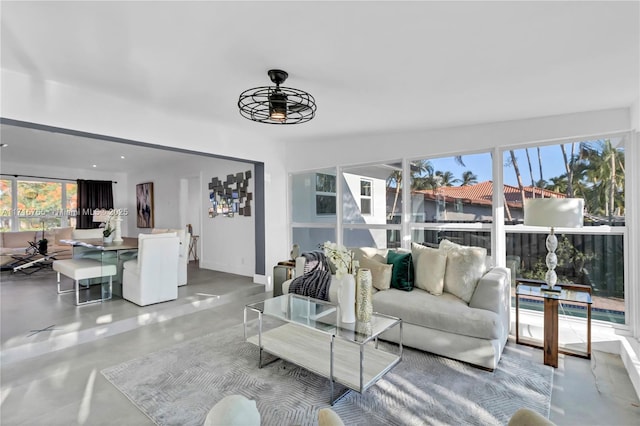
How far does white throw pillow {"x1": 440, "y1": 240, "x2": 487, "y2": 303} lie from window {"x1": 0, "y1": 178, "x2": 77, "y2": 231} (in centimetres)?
947

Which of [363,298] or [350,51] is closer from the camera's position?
[350,51]

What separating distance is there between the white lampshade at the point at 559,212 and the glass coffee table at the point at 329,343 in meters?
1.62

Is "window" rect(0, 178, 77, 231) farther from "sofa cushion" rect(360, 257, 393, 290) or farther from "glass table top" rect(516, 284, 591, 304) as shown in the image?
"glass table top" rect(516, 284, 591, 304)

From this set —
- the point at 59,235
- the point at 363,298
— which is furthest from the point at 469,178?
the point at 59,235

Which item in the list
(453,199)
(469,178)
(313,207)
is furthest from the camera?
(313,207)

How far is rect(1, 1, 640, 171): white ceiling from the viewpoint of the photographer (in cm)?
182

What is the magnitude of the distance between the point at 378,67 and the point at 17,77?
3067 mm

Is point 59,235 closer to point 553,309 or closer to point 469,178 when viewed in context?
point 469,178

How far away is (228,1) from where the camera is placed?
5.72ft

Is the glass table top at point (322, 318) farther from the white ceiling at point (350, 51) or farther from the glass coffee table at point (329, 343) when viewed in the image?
the white ceiling at point (350, 51)

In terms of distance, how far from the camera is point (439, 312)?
9.19 ft

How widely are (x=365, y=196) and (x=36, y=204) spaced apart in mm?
8244

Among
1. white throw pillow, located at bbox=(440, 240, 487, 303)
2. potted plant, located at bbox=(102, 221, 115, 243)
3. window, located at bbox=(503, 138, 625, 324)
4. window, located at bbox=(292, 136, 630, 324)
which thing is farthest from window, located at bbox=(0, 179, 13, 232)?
window, located at bbox=(503, 138, 625, 324)

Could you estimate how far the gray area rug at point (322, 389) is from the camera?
2023 mm
